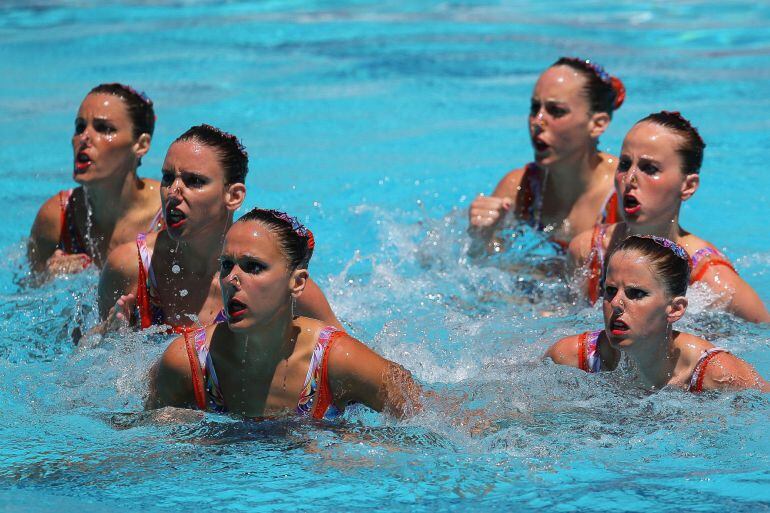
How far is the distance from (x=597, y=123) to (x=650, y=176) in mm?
1127

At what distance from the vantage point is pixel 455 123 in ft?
32.2

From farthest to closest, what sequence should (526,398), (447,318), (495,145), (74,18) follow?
(74,18) → (495,145) → (447,318) → (526,398)

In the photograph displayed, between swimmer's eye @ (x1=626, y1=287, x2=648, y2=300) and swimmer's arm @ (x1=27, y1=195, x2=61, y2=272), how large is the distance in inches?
120

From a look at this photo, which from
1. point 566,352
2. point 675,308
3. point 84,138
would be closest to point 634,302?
point 675,308

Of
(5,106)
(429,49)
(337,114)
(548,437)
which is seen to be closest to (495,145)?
(337,114)

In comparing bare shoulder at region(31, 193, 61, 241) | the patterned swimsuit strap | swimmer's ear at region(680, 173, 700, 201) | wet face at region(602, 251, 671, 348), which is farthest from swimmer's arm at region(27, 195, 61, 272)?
the patterned swimsuit strap

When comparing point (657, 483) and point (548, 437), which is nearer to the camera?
point (657, 483)

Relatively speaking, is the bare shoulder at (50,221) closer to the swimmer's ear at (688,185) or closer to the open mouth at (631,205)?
the open mouth at (631,205)

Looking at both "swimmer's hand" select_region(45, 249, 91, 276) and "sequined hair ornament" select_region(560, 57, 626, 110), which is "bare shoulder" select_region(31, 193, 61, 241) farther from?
"sequined hair ornament" select_region(560, 57, 626, 110)

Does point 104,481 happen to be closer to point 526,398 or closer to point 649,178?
point 526,398

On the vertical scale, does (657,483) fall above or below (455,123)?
below

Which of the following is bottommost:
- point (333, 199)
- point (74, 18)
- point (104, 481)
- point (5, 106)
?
point (104, 481)

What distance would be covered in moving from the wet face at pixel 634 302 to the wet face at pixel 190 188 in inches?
69.7

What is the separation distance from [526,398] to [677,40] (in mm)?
8124
